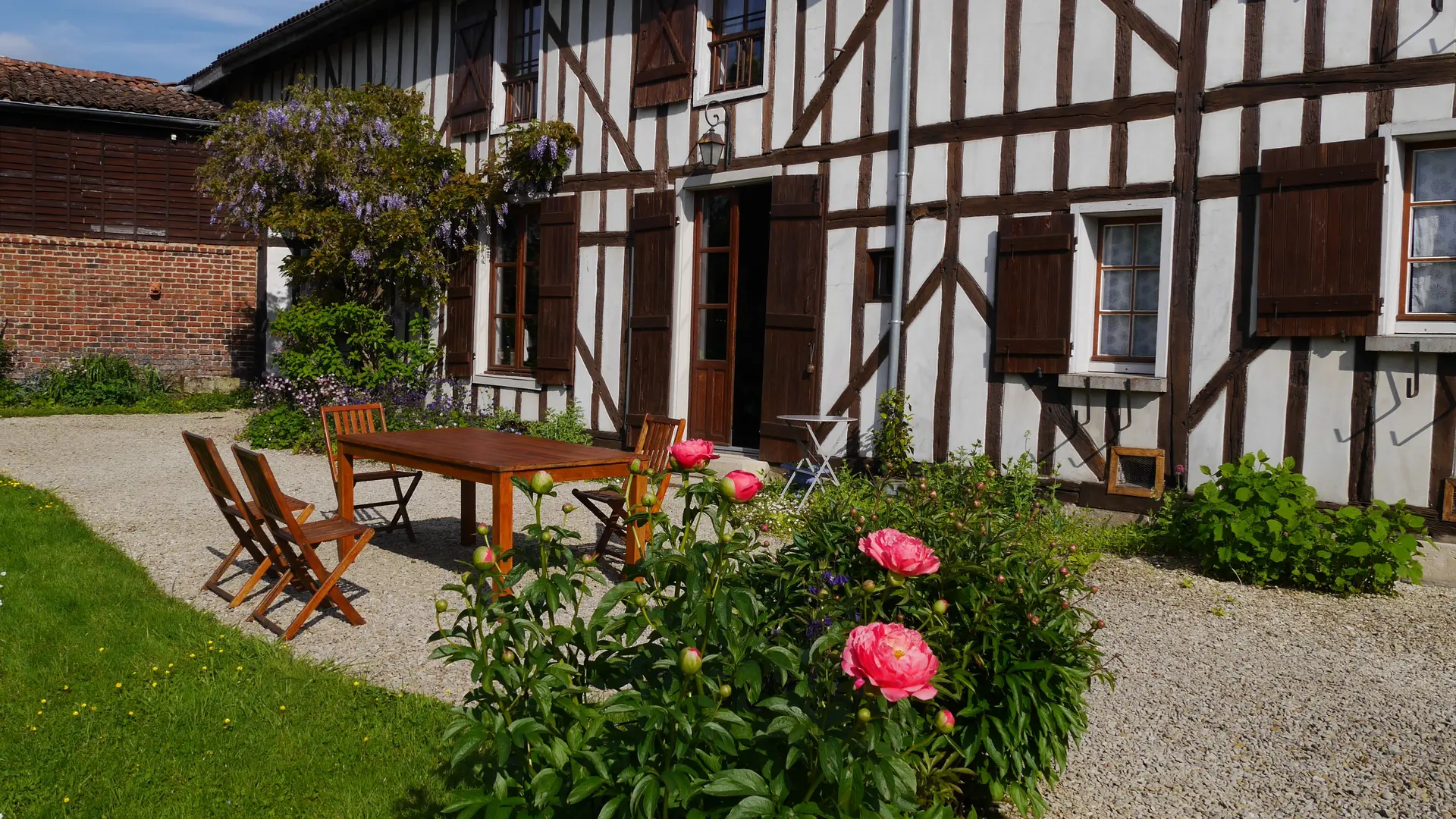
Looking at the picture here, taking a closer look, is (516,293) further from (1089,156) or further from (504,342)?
(1089,156)

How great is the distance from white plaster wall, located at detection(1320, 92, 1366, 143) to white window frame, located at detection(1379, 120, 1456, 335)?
13 cm

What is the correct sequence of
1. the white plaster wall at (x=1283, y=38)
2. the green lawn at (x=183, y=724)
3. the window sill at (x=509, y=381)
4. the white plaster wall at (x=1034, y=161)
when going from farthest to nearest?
the window sill at (x=509, y=381)
the white plaster wall at (x=1034, y=161)
the white plaster wall at (x=1283, y=38)
the green lawn at (x=183, y=724)

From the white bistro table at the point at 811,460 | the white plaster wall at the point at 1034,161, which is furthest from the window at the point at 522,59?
the white plaster wall at the point at 1034,161

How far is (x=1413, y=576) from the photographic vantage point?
502 centimetres

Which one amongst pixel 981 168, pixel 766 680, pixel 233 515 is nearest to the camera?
pixel 766 680

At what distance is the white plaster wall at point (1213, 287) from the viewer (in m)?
5.96

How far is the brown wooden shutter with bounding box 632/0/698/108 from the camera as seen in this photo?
865 cm

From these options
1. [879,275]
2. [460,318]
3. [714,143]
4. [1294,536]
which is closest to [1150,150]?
[879,275]

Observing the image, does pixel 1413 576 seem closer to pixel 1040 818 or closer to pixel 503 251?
pixel 1040 818

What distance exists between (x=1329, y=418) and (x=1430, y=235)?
1015 millimetres

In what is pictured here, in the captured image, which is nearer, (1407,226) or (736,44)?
(1407,226)

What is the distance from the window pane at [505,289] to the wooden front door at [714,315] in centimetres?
256

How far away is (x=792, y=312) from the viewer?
7883mm

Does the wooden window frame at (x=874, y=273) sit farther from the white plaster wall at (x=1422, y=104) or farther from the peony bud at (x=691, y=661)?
the peony bud at (x=691, y=661)
